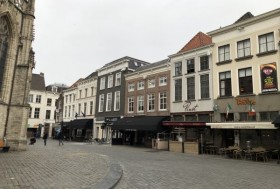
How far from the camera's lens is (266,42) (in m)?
20.2

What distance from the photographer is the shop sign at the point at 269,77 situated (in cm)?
1925

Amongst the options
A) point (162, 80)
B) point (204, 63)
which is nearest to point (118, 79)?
point (162, 80)

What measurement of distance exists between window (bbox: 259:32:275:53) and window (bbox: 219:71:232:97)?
3444 millimetres

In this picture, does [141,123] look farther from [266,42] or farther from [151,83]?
[266,42]

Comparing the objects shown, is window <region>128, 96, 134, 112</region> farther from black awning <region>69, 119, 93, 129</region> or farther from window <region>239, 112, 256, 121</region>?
window <region>239, 112, 256, 121</region>

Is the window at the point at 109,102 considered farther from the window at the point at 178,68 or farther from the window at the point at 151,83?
the window at the point at 178,68

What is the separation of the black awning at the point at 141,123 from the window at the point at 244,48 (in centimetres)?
991

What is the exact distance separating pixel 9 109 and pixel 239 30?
2013 centimetres

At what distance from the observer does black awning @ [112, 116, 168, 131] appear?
25.8m

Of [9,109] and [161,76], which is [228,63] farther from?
[9,109]

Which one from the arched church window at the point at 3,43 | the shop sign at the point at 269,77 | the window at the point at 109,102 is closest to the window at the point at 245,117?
the shop sign at the point at 269,77

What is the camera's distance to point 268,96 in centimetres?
1933

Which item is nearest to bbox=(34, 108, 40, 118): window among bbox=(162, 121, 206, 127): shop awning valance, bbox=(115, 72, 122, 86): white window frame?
bbox=(115, 72, 122, 86): white window frame

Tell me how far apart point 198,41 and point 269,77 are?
9174 mm
